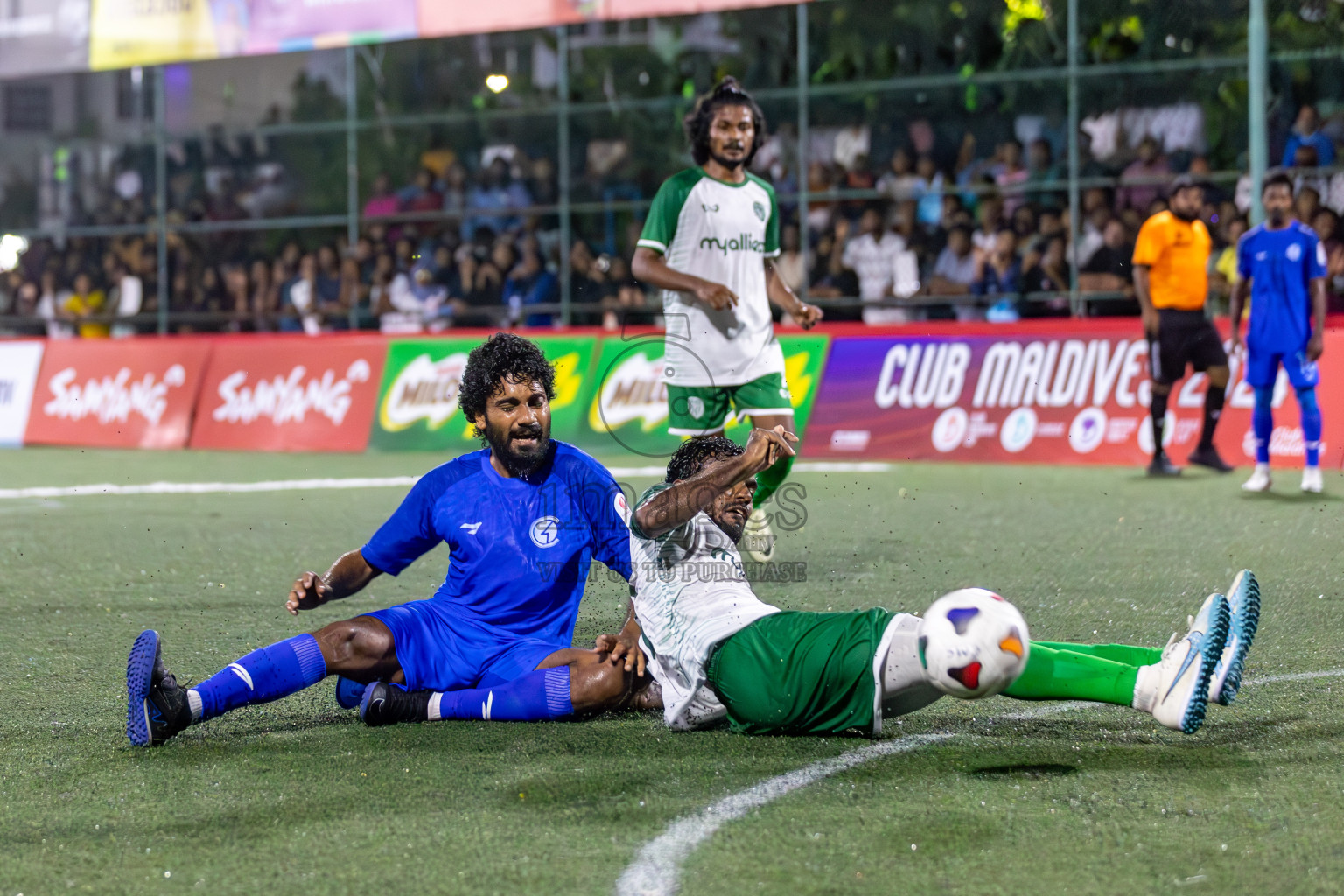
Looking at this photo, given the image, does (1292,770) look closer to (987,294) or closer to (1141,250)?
(1141,250)

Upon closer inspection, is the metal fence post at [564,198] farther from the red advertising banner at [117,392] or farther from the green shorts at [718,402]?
the green shorts at [718,402]

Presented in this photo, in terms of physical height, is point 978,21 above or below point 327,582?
above

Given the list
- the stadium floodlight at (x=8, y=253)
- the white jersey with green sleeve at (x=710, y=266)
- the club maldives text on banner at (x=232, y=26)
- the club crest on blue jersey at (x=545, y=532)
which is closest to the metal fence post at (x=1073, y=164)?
the club maldives text on banner at (x=232, y=26)

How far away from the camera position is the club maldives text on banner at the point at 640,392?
13852 mm

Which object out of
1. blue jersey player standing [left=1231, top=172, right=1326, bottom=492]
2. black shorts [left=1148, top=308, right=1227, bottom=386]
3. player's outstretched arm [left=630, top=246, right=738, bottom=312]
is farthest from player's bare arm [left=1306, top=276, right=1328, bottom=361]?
player's outstretched arm [left=630, top=246, right=738, bottom=312]

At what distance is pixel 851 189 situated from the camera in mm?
16297

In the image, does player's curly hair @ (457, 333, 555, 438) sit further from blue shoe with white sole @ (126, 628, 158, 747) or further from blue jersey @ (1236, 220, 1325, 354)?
blue jersey @ (1236, 220, 1325, 354)

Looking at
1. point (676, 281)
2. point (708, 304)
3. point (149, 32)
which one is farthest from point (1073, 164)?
point (149, 32)

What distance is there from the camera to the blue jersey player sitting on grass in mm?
4387

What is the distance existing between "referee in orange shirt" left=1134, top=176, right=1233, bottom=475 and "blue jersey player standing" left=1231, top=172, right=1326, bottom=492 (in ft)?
2.83

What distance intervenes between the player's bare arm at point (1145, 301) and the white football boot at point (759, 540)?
5.06 meters

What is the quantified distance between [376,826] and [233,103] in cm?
2221

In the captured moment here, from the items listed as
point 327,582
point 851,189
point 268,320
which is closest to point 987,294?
point 851,189

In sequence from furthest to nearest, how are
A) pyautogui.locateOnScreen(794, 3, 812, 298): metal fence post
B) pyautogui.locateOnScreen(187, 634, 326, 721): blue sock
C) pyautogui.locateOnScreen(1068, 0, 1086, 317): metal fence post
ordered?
pyautogui.locateOnScreen(794, 3, 812, 298): metal fence post < pyautogui.locateOnScreen(1068, 0, 1086, 317): metal fence post < pyautogui.locateOnScreen(187, 634, 326, 721): blue sock
